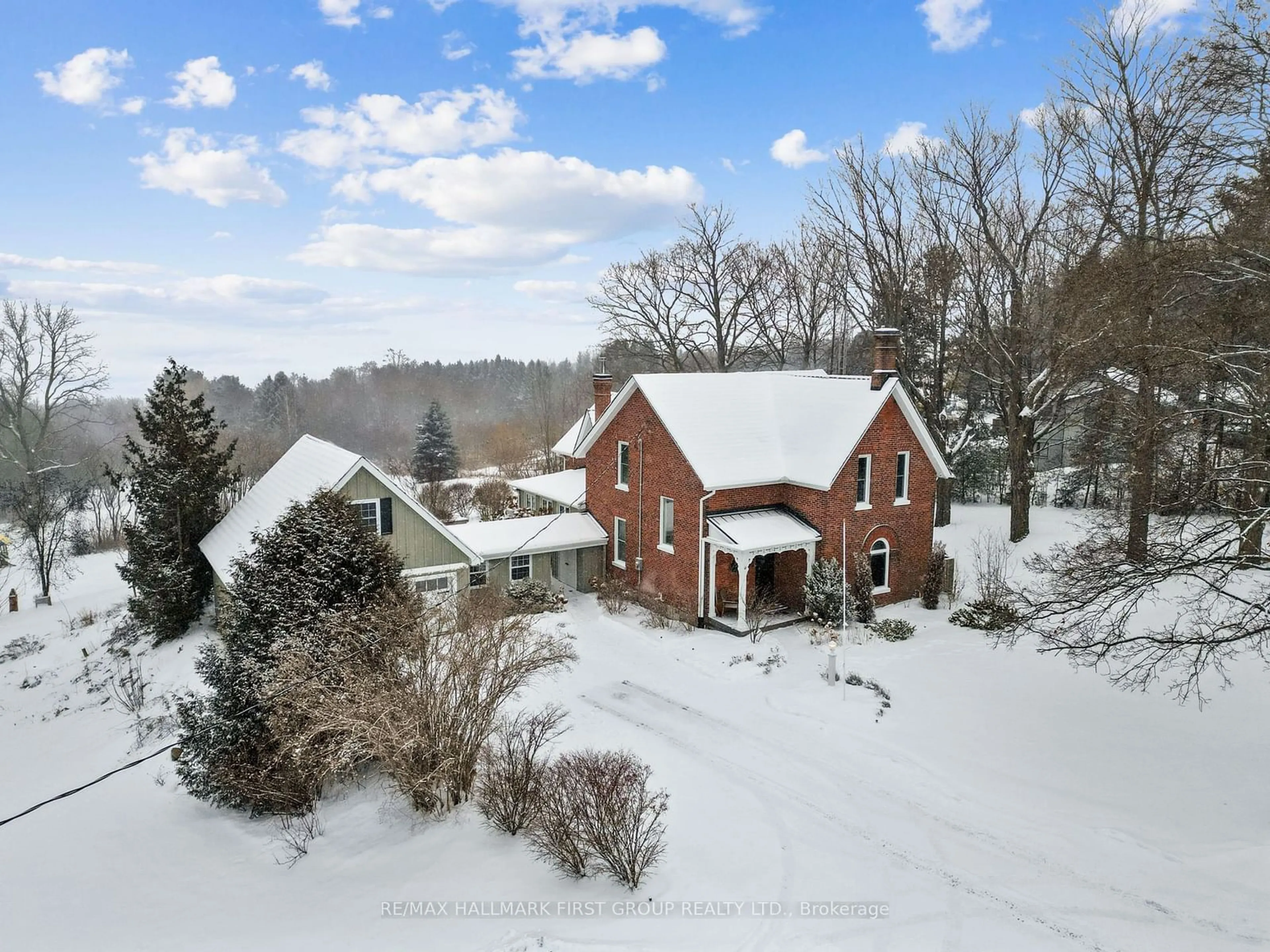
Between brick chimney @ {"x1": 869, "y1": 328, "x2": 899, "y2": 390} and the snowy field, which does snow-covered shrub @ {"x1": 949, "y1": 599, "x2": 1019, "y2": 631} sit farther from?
brick chimney @ {"x1": 869, "y1": 328, "x2": 899, "y2": 390}

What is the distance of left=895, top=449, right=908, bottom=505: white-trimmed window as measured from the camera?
75.7 feet

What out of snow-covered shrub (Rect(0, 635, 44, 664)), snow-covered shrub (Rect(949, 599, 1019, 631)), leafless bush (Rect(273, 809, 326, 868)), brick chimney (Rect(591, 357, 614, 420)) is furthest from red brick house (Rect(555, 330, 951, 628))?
snow-covered shrub (Rect(0, 635, 44, 664))

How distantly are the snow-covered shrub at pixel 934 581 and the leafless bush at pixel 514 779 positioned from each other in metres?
14.4

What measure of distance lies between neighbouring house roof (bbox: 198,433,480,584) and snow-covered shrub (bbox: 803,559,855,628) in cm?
944

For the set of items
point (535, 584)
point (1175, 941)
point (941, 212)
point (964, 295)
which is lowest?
point (1175, 941)

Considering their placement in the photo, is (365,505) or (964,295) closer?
(365,505)

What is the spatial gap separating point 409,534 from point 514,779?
10941 mm

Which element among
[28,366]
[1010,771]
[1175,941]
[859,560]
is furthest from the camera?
[28,366]

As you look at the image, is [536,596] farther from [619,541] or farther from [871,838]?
[871,838]

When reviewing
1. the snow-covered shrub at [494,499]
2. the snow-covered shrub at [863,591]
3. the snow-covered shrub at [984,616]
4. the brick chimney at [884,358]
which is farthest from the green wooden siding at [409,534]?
the snow-covered shrub at [984,616]

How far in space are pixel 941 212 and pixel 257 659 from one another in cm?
3023

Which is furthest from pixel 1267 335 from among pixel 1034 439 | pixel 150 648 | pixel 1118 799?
pixel 150 648

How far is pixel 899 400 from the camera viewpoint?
22.6 m

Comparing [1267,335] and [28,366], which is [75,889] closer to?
[1267,335]
